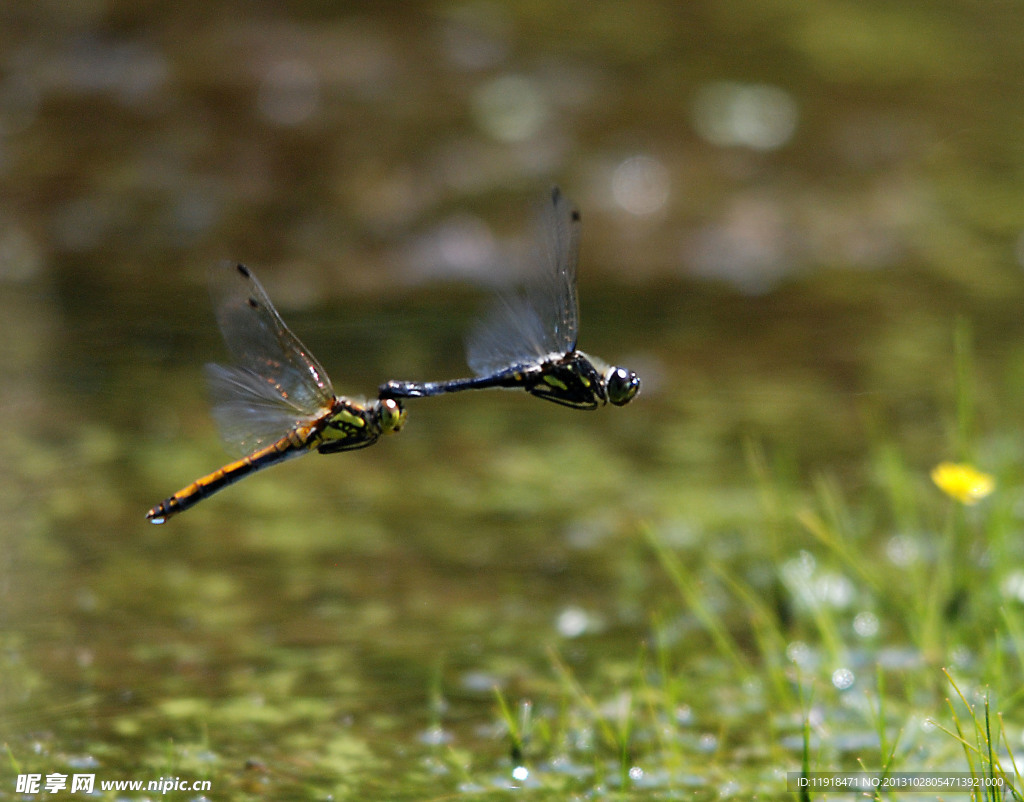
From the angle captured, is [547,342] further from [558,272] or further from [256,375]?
[256,375]

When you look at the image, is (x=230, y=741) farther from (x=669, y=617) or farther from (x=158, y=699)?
(x=669, y=617)

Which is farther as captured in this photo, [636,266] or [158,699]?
[636,266]

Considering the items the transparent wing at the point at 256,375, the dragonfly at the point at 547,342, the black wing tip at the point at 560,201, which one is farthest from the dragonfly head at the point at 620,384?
the transparent wing at the point at 256,375

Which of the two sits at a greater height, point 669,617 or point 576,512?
point 576,512

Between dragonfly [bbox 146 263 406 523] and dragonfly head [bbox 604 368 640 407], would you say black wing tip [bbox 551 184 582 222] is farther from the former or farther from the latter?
dragonfly [bbox 146 263 406 523]

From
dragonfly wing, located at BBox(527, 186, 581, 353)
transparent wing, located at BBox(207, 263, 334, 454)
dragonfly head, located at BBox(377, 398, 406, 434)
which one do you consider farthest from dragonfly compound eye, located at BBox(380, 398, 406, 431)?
dragonfly wing, located at BBox(527, 186, 581, 353)

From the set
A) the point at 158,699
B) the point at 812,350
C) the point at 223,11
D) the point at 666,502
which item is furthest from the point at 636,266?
the point at 158,699

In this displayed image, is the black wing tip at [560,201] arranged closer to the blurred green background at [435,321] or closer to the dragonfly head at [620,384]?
the dragonfly head at [620,384]
